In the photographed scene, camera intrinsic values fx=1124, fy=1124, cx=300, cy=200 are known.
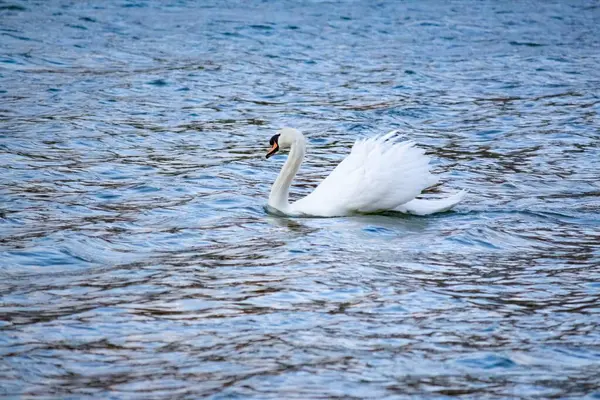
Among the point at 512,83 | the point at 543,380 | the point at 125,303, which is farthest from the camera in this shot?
the point at 512,83

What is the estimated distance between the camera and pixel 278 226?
1025cm

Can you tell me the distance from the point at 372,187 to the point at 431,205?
0.70m

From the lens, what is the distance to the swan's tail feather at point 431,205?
413 inches

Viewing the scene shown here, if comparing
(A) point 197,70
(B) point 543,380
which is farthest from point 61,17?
(B) point 543,380

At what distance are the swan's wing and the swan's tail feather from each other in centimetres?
22

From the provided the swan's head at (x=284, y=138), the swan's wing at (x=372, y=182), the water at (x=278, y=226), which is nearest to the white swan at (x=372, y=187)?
the swan's wing at (x=372, y=182)

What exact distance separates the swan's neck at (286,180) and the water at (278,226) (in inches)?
7.2

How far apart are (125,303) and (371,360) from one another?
192 centimetres

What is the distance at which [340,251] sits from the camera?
9156mm

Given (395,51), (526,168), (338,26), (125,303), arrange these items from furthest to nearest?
(338,26), (395,51), (526,168), (125,303)

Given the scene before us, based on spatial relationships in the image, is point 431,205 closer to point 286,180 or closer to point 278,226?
point 286,180

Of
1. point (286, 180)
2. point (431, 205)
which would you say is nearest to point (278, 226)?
point (286, 180)

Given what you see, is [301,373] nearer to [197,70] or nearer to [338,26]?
[197,70]

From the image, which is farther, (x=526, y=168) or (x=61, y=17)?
(x=61, y=17)
